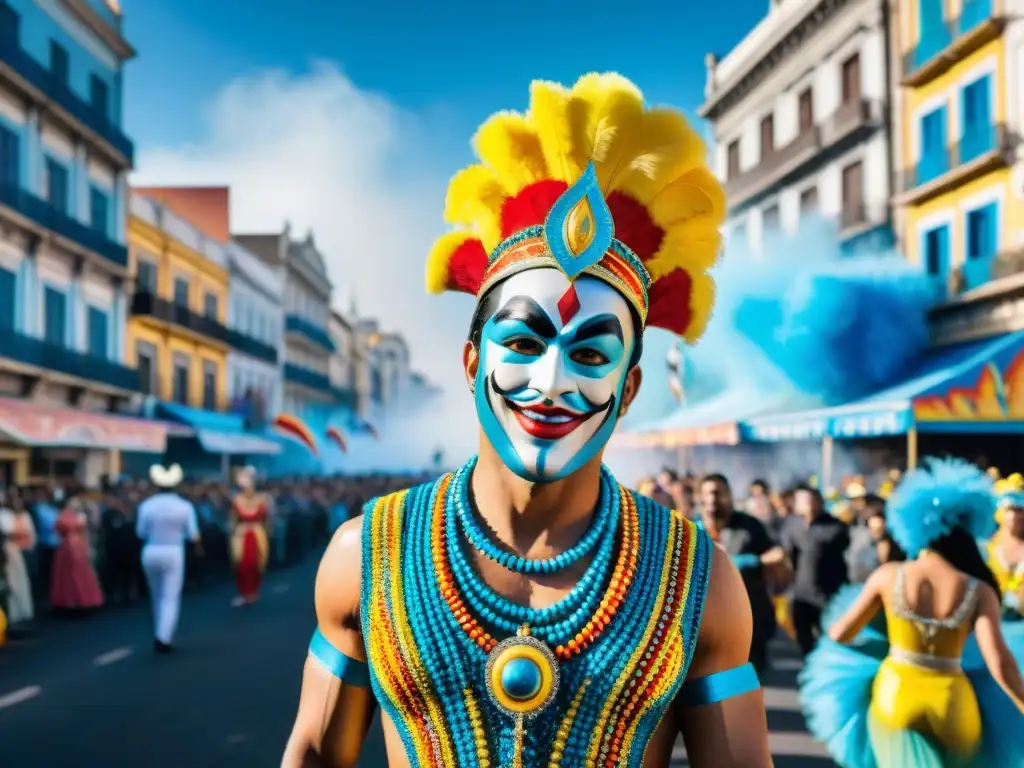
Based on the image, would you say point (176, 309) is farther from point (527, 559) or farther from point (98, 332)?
point (527, 559)

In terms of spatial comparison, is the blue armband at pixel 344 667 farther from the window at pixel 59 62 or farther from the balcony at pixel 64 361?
the window at pixel 59 62

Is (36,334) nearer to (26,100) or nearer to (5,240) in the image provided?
(5,240)

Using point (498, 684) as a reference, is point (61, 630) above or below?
below

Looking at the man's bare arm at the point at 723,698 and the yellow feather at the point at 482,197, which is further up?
the yellow feather at the point at 482,197

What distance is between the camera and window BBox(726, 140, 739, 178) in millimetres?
30000

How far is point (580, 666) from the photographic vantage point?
6.89 feet

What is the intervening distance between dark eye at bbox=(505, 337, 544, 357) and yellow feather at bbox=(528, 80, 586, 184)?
34cm

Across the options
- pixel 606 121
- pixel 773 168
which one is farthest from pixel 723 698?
pixel 773 168

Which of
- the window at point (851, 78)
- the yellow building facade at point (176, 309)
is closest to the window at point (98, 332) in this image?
the yellow building facade at point (176, 309)

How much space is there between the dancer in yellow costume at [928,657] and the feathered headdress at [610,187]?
303 cm

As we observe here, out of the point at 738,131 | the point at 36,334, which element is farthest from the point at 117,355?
the point at 738,131

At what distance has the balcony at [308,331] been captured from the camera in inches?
1859

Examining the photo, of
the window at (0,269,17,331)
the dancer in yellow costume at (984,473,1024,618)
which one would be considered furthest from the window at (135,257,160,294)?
the dancer in yellow costume at (984,473,1024,618)

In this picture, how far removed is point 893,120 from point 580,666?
858 inches
